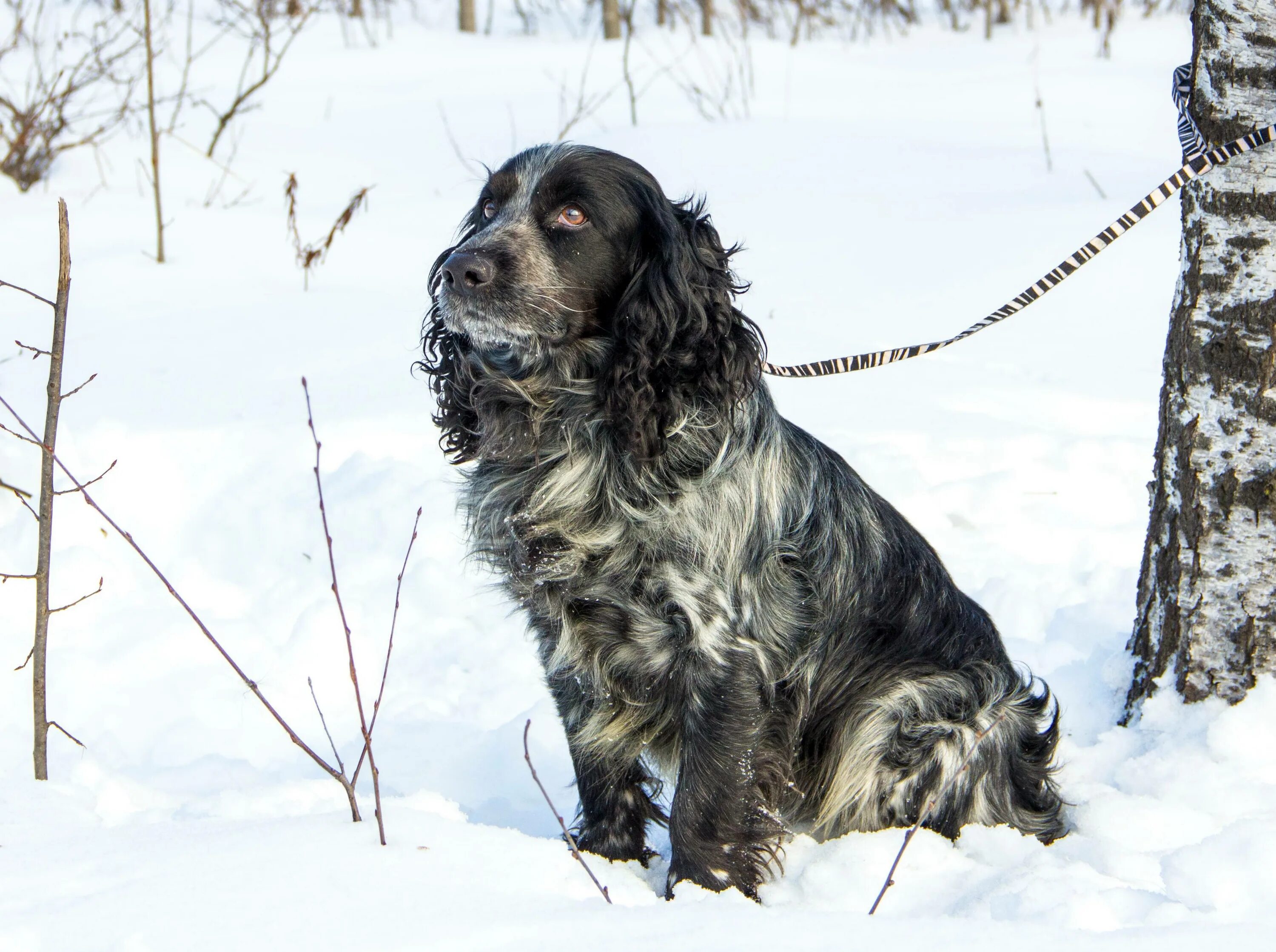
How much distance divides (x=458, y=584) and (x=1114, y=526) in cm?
245

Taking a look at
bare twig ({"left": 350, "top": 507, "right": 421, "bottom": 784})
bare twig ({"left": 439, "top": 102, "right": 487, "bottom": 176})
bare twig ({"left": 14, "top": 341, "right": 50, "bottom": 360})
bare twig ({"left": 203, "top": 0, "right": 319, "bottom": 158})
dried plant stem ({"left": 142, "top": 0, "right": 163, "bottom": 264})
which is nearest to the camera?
bare twig ({"left": 350, "top": 507, "right": 421, "bottom": 784})

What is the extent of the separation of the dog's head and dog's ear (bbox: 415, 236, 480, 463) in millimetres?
147

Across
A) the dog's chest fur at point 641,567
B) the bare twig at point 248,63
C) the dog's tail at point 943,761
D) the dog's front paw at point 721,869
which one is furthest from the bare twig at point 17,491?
the bare twig at point 248,63

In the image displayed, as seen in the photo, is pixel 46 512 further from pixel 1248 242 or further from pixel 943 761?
pixel 1248 242

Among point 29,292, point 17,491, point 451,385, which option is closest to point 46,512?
point 17,491

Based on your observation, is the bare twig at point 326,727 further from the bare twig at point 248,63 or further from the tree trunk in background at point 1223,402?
the bare twig at point 248,63

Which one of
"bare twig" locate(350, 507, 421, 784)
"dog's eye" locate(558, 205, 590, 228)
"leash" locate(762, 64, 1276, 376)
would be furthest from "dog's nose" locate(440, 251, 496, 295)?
"leash" locate(762, 64, 1276, 376)

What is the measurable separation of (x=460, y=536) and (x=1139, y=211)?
8.40ft

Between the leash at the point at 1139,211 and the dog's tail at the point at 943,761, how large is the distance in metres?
0.83

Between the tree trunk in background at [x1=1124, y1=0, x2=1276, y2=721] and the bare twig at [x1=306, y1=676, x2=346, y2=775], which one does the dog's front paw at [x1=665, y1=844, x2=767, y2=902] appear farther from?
the tree trunk in background at [x1=1124, y1=0, x2=1276, y2=721]

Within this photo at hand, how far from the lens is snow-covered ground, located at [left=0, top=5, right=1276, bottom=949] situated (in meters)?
2.17

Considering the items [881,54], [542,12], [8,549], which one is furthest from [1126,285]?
[542,12]

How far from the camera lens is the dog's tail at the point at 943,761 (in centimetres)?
296

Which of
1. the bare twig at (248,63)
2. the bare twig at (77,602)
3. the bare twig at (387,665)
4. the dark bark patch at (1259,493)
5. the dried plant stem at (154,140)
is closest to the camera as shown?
the bare twig at (387,665)
